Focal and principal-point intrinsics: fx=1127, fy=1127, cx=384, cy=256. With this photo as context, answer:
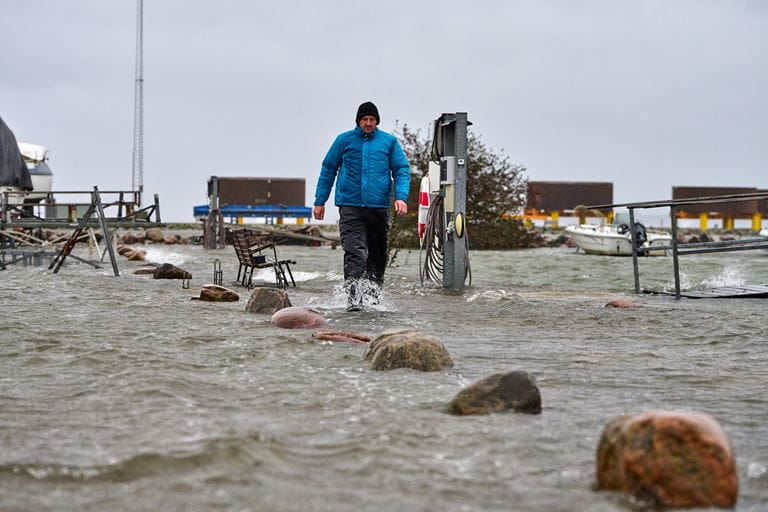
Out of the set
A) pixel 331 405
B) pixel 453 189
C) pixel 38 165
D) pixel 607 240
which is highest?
pixel 38 165

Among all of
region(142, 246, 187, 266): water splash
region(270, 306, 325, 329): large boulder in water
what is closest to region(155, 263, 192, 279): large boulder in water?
region(142, 246, 187, 266): water splash

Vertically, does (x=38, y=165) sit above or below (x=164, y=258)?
above

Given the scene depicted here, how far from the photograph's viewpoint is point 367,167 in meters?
11.5

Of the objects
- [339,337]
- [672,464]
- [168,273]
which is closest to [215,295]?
[339,337]

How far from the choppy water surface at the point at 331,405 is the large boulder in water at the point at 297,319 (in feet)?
0.81

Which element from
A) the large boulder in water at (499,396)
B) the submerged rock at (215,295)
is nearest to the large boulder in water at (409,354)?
the large boulder in water at (499,396)

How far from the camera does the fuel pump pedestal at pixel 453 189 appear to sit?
1534cm

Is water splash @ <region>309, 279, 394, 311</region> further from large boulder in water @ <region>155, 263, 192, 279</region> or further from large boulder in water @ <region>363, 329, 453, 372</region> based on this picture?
large boulder in water @ <region>155, 263, 192, 279</region>

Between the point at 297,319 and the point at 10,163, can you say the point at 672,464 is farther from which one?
the point at 10,163

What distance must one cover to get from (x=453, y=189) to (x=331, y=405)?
996 centimetres

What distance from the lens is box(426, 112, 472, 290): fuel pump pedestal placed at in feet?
50.3

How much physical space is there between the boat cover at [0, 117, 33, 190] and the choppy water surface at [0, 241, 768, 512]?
425 inches

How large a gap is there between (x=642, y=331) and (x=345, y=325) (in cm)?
262

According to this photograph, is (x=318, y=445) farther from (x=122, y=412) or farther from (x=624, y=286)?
(x=624, y=286)
